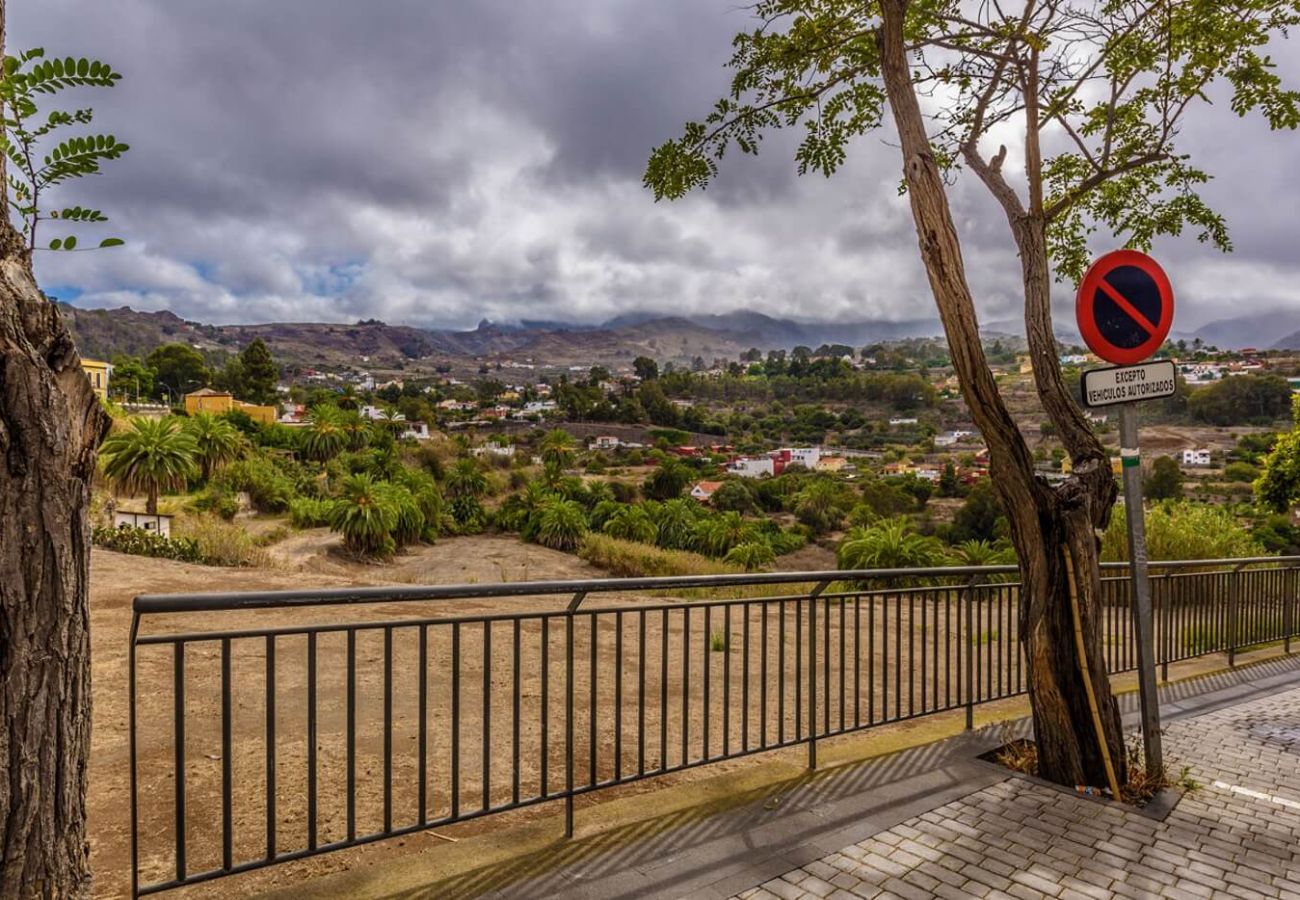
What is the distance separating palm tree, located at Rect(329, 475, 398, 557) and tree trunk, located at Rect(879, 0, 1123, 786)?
88.5 feet

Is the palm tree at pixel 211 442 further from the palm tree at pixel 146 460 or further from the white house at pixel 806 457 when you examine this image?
the white house at pixel 806 457

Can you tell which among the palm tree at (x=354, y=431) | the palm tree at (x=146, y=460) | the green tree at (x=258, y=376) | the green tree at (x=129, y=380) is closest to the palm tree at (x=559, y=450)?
the palm tree at (x=354, y=431)

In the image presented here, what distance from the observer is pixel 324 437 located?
45.4 meters

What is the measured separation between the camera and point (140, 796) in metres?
3.66

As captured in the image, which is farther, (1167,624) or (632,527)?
(632,527)

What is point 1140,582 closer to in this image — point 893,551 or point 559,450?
point 893,551

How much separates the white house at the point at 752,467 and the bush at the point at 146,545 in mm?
53475

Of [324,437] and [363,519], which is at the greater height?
[324,437]

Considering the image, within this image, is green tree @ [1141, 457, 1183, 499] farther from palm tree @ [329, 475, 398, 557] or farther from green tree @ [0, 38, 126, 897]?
green tree @ [0, 38, 126, 897]

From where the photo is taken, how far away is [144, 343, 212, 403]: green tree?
79750 mm

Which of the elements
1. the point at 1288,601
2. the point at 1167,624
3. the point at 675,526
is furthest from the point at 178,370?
the point at 1288,601

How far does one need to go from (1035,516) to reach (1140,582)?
2.08 feet

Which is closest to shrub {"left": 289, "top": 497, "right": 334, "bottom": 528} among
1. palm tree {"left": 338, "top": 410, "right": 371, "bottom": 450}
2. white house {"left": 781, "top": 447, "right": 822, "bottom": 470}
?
palm tree {"left": 338, "top": 410, "right": 371, "bottom": 450}

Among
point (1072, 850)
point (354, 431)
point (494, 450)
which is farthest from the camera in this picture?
point (494, 450)
